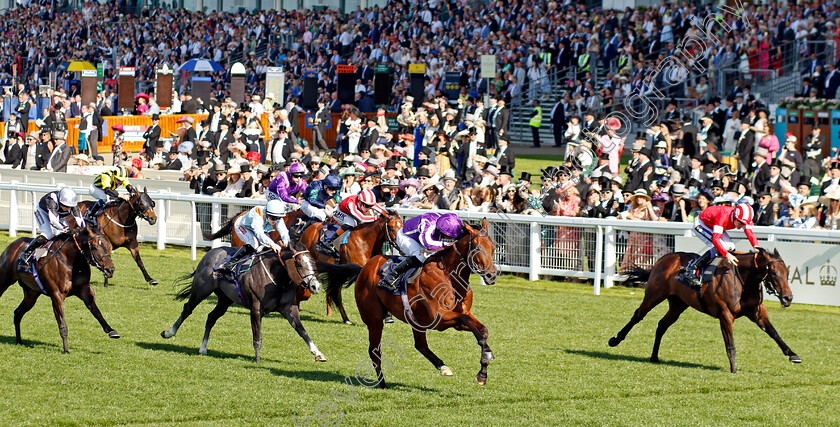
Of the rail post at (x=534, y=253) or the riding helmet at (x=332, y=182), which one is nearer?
the riding helmet at (x=332, y=182)

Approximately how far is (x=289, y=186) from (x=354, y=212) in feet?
6.39

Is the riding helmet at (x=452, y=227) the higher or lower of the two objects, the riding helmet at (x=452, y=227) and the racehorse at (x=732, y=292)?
the higher

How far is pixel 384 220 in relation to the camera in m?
12.4

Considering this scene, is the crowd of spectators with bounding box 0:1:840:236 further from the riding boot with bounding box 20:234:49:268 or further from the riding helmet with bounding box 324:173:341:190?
the riding boot with bounding box 20:234:49:268

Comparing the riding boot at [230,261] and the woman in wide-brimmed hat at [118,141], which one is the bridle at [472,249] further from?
the woman in wide-brimmed hat at [118,141]

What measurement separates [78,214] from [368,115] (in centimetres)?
1666

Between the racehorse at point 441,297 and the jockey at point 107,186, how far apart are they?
5.96 meters

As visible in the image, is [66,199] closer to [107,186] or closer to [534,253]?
[107,186]

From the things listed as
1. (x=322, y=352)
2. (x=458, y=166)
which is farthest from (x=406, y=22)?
(x=322, y=352)

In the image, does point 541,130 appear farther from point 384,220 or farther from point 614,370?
point 614,370

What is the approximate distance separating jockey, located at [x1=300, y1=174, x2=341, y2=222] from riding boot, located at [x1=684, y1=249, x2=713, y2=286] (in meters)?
4.67

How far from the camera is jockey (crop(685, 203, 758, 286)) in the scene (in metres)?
9.90

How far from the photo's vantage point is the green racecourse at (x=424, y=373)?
8.28 m

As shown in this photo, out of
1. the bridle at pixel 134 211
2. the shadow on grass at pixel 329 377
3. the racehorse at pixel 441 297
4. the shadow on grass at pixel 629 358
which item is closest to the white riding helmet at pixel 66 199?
the bridle at pixel 134 211
